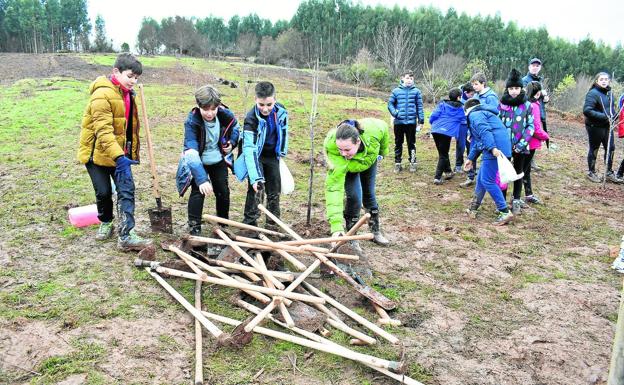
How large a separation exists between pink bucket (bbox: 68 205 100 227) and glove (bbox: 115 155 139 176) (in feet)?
3.61

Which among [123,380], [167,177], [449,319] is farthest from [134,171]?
[449,319]

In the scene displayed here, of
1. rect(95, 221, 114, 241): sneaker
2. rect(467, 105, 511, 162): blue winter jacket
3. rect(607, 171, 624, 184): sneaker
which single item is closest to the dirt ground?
rect(95, 221, 114, 241): sneaker

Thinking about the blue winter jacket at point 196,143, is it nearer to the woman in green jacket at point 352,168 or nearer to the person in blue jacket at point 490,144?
the woman in green jacket at point 352,168

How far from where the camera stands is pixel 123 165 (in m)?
4.56

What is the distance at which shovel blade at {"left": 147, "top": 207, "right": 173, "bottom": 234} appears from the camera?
5254 millimetres

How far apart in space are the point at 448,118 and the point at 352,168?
3611 millimetres

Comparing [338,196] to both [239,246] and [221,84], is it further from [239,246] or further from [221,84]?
[221,84]

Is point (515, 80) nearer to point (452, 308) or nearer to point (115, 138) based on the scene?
point (452, 308)

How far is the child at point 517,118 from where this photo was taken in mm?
6438

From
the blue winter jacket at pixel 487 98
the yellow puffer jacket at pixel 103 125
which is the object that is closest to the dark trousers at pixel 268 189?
the yellow puffer jacket at pixel 103 125

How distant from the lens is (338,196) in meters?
4.57

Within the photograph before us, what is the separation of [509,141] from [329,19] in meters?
60.3

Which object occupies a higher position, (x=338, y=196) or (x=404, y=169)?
(x=338, y=196)

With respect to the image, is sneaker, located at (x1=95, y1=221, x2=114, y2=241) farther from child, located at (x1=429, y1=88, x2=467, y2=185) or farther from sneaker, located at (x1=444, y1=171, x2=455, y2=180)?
sneaker, located at (x1=444, y1=171, x2=455, y2=180)
